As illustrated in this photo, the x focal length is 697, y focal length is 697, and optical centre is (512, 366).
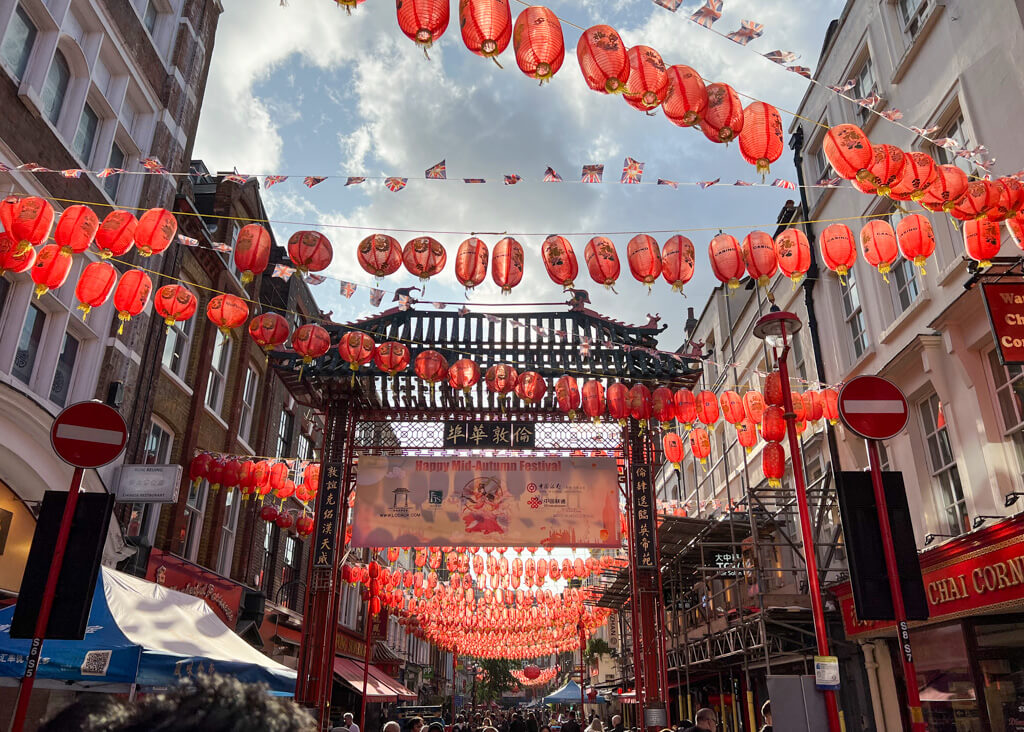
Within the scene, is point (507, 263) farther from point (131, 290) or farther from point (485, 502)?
point (485, 502)

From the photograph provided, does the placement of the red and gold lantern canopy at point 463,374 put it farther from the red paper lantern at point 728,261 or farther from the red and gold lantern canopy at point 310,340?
the red paper lantern at point 728,261

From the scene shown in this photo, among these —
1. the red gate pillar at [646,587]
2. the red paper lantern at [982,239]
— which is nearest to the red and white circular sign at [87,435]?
the red paper lantern at [982,239]

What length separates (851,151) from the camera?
7.76 metres

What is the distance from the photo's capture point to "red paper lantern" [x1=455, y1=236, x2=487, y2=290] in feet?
34.4

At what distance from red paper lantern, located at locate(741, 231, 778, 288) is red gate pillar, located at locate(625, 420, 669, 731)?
19.8 feet

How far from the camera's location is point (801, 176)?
57.1 ft

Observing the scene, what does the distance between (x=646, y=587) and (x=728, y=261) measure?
7528mm

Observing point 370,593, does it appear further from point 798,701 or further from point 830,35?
point 830,35

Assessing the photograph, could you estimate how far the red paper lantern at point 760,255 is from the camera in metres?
9.95

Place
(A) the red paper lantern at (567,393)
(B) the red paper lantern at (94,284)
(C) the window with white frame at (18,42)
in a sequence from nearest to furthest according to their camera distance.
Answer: (B) the red paper lantern at (94,284)
(C) the window with white frame at (18,42)
(A) the red paper lantern at (567,393)

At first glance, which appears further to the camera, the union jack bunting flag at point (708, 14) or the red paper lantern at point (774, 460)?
the red paper lantern at point (774, 460)

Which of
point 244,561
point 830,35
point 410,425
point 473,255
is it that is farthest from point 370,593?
point 830,35

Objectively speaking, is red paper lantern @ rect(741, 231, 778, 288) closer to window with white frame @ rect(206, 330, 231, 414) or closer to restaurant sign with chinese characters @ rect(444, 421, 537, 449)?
restaurant sign with chinese characters @ rect(444, 421, 537, 449)

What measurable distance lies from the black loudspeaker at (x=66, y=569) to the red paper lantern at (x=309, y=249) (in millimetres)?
4929
